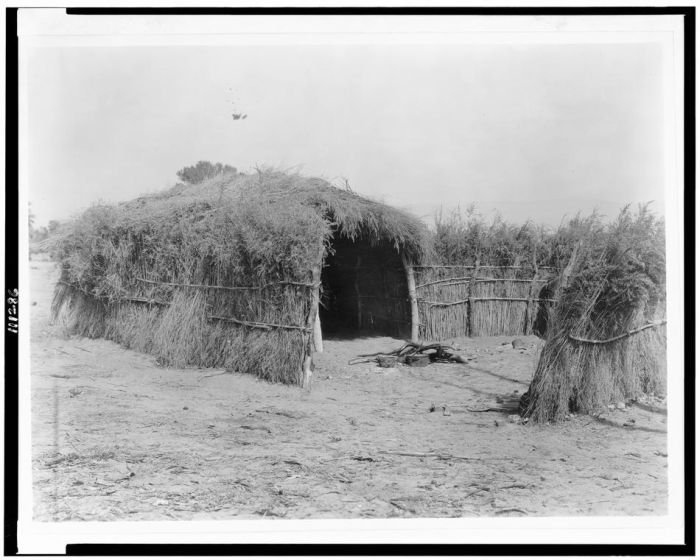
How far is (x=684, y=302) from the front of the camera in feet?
14.3

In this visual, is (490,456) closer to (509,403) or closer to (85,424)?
(509,403)

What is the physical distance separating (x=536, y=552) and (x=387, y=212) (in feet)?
22.1

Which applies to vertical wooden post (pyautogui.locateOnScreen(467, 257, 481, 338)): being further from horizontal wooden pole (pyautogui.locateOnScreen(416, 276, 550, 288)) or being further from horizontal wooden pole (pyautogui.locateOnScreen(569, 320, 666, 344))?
horizontal wooden pole (pyautogui.locateOnScreen(569, 320, 666, 344))

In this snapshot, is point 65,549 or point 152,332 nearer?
point 65,549

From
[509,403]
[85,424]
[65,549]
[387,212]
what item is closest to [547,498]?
[509,403]

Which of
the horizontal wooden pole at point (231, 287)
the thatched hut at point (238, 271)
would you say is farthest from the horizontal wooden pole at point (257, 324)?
the horizontal wooden pole at point (231, 287)

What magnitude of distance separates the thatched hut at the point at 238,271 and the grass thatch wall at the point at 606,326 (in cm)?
302

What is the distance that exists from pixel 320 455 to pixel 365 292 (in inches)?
305

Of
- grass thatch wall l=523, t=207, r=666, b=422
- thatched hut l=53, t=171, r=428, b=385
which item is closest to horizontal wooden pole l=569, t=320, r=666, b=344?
grass thatch wall l=523, t=207, r=666, b=422

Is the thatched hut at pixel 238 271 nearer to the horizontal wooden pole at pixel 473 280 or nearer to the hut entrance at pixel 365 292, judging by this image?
the hut entrance at pixel 365 292

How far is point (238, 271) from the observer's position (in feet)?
26.1

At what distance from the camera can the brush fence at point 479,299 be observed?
11.3 metres

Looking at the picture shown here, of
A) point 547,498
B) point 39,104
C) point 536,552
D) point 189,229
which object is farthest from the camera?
point 189,229

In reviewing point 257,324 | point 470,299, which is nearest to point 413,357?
point 257,324
